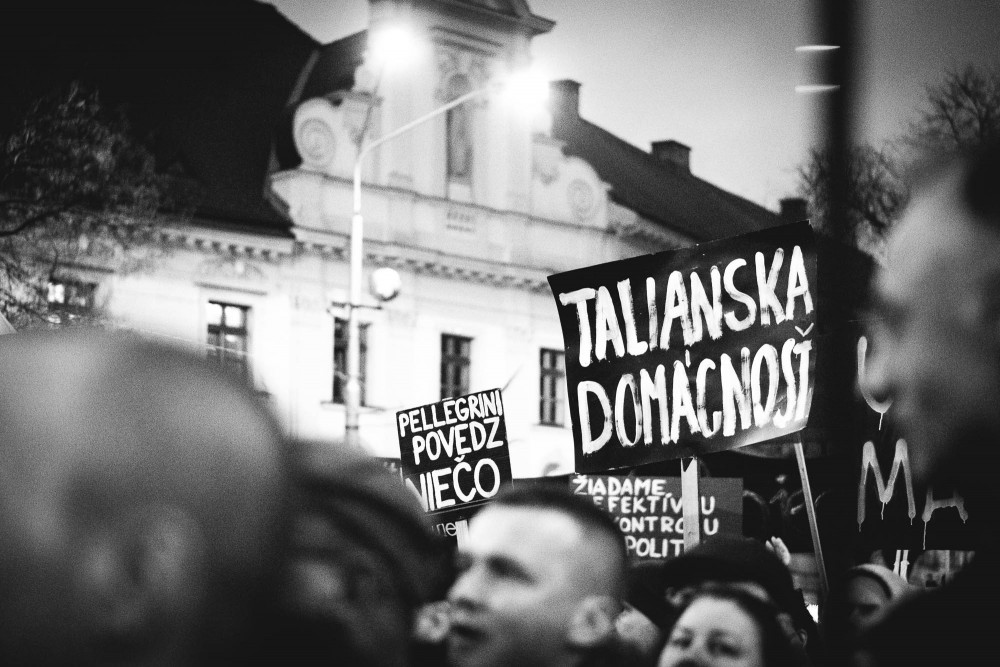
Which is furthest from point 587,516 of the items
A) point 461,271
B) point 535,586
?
point 461,271

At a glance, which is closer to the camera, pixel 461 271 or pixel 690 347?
pixel 690 347

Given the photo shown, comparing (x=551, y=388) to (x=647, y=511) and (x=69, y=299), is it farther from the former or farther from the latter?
(x=647, y=511)

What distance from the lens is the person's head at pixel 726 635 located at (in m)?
3.38

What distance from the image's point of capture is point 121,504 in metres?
0.92

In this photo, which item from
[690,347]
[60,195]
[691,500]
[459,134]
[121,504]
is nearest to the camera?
[121,504]

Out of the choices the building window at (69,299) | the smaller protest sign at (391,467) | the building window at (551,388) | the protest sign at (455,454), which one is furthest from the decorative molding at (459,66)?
the protest sign at (455,454)

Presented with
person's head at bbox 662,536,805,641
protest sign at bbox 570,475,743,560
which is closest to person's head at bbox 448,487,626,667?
person's head at bbox 662,536,805,641

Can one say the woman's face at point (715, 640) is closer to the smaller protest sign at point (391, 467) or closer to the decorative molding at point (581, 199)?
the smaller protest sign at point (391, 467)

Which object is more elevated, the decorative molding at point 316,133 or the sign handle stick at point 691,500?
Result: the decorative molding at point 316,133

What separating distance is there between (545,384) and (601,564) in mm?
29945

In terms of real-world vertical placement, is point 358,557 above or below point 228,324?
below

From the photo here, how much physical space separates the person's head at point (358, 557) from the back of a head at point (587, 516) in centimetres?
123

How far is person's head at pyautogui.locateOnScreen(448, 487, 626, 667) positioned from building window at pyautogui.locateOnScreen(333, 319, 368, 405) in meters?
26.5

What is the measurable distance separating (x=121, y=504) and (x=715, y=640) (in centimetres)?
262
